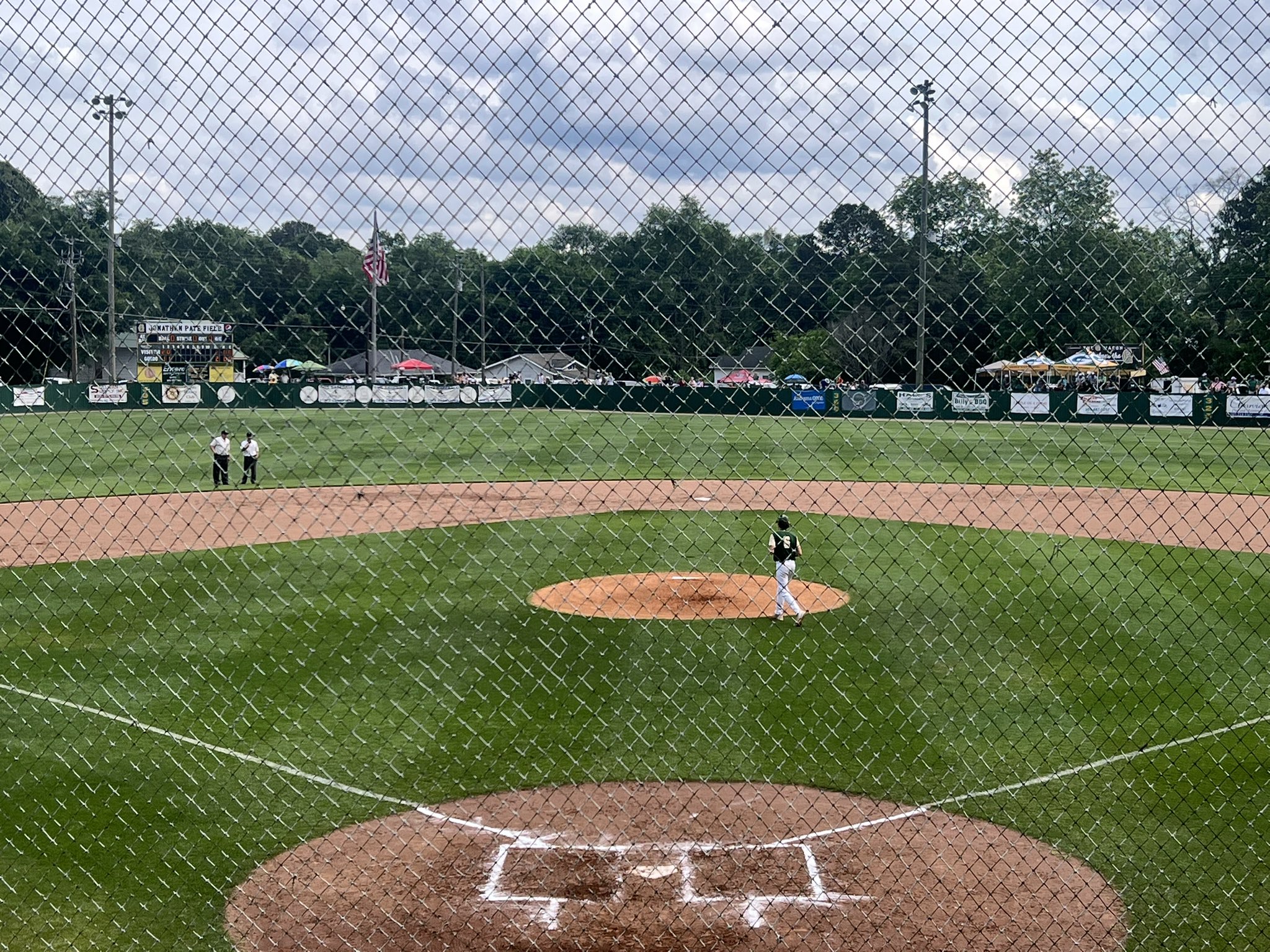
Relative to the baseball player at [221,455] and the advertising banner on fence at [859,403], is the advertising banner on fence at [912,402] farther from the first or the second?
the baseball player at [221,455]

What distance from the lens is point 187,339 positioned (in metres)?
6.43

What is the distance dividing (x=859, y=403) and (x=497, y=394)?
257 cm

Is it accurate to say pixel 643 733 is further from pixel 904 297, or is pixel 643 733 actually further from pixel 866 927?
pixel 904 297

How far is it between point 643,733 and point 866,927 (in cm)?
391

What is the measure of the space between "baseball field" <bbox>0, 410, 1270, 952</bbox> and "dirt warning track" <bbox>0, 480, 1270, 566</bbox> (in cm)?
26

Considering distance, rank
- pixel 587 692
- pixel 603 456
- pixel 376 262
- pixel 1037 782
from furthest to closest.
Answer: pixel 603 456 → pixel 587 692 → pixel 1037 782 → pixel 376 262

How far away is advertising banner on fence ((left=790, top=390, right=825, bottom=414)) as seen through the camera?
6947mm

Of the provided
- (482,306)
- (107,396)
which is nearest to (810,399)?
(482,306)

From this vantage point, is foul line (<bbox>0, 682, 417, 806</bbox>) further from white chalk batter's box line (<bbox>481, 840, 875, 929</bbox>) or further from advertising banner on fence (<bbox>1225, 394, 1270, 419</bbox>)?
advertising banner on fence (<bbox>1225, 394, 1270, 419</bbox>)

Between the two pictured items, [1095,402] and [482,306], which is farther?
[1095,402]

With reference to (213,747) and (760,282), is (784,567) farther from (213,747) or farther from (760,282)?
(760,282)

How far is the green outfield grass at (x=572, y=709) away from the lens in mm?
8070

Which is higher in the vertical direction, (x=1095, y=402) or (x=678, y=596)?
(x=1095, y=402)

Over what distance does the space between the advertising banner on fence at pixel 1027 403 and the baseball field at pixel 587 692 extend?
1241mm
